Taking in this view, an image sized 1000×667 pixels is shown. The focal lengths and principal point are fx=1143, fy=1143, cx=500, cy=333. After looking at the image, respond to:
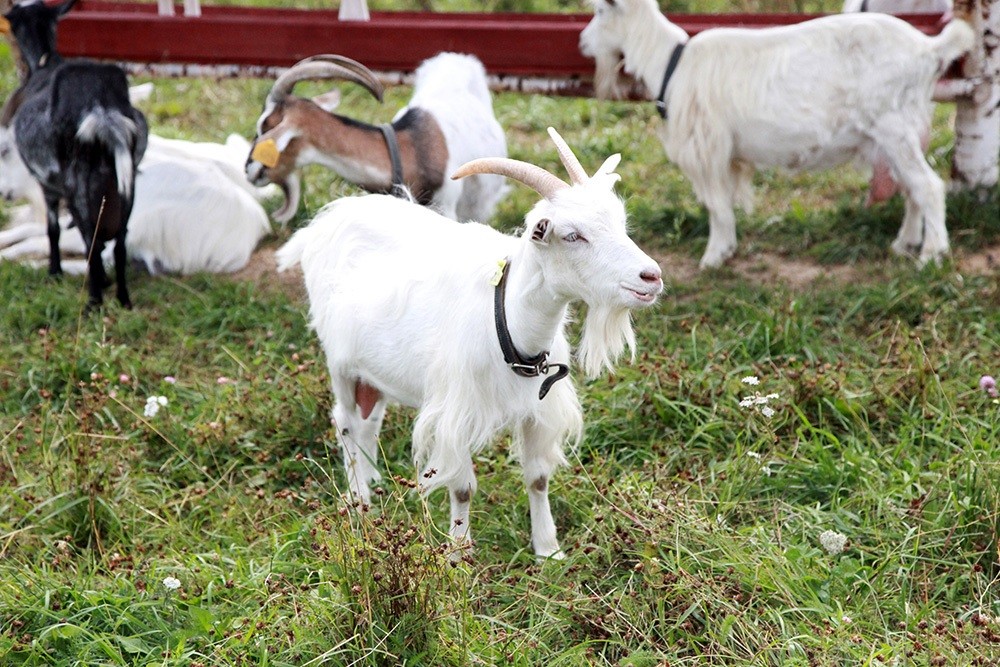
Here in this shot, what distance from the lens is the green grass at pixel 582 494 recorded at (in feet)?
10.0

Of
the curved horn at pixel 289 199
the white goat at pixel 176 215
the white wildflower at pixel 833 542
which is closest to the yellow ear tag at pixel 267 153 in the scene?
the curved horn at pixel 289 199

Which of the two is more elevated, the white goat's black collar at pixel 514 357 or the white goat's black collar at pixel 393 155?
the white goat's black collar at pixel 514 357

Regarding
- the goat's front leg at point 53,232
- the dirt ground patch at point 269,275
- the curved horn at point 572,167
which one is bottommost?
the dirt ground patch at point 269,275

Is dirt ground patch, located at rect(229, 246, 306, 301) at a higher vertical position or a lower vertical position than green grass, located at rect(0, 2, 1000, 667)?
lower

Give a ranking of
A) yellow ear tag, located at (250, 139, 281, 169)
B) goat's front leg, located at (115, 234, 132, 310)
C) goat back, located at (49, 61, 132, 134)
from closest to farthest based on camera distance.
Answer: yellow ear tag, located at (250, 139, 281, 169)
goat back, located at (49, 61, 132, 134)
goat's front leg, located at (115, 234, 132, 310)

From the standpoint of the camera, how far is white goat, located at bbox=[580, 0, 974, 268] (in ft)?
17.5

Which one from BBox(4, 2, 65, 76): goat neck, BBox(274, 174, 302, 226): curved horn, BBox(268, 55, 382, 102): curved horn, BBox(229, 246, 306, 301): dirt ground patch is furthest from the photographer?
BBox(274, 174, 302, 226): curved horn

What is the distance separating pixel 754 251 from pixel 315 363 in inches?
98.0

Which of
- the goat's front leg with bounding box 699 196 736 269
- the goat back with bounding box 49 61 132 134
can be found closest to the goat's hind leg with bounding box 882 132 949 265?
the goat's front leg with bounding box 699 196 736 269

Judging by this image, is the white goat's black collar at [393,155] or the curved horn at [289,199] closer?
the white goat's black collar at [393,155]

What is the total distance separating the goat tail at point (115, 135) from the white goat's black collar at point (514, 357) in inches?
112

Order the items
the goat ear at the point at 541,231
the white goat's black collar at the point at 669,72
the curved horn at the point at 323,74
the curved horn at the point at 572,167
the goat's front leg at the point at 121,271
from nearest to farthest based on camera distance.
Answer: the goat ear at the point at 541,231 → the curved horn at the point at 572,167 → the curved horn at the point at 323,74 → the goat's front leg at the point at 121,271 → the white goat's black collar at the point at 669,72

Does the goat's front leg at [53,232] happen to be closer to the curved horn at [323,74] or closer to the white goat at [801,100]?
the curved horn at [323,74]

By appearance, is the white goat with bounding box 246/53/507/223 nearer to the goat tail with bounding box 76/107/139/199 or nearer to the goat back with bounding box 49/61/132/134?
the goat tail with bounding box 76/107/139/199
